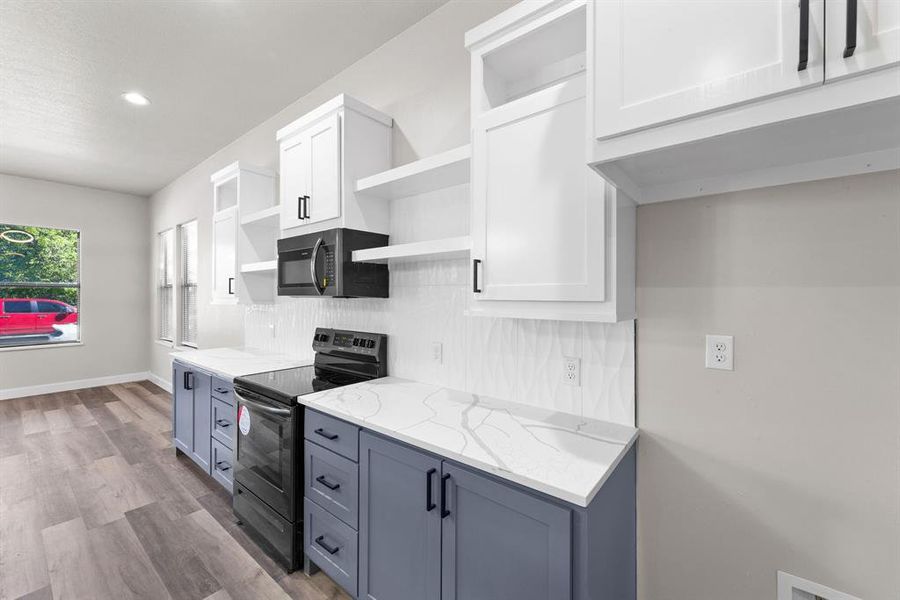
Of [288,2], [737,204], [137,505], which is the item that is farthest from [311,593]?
[288,2]

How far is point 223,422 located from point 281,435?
37.8 inches

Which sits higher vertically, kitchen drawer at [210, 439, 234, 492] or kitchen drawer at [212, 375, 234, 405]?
kitchen drawer at [212, 375, 234, 405]

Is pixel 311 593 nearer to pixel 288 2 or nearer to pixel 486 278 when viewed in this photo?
pixel 486 278

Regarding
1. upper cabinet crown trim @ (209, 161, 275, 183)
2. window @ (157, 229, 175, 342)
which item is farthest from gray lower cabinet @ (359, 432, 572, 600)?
window @ (157, 229, 175, 342)

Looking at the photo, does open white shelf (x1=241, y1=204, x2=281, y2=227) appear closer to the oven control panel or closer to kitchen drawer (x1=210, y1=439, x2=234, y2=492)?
the oven control panel

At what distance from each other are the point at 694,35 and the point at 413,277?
162cm

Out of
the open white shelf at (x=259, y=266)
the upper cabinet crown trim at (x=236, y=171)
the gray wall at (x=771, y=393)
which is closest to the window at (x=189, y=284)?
the upper cabinet crown trim at (x=236, y=171)

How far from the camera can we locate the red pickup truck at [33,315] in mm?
5176

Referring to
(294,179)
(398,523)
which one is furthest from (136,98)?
(398,523)

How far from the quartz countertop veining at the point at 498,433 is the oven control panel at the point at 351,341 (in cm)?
36

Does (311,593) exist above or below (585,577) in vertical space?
below

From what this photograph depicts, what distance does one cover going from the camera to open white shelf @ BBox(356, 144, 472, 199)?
5.75 feet

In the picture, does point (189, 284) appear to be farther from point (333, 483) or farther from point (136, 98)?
point (333, 483)

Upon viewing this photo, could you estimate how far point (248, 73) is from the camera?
9.18ft
